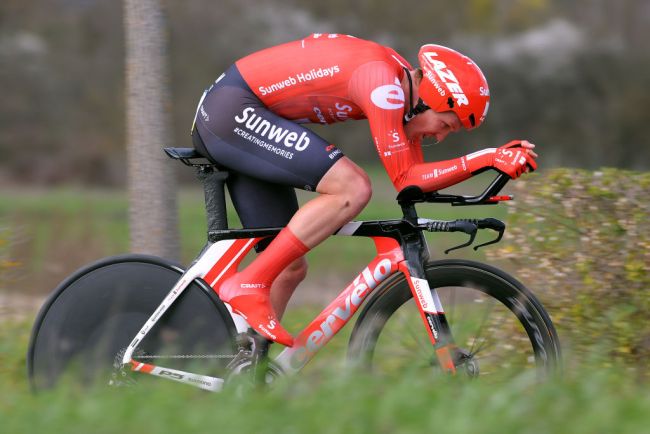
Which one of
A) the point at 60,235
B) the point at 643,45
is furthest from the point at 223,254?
the point at 643,45

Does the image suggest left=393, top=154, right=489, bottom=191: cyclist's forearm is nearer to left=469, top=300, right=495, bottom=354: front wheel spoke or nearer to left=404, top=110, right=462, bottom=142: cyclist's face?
left=404, top=110, right=462, bottom=142: cyclist's face

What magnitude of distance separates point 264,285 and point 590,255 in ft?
5.60

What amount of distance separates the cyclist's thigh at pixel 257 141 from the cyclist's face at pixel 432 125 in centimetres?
35

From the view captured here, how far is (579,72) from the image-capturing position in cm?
2866

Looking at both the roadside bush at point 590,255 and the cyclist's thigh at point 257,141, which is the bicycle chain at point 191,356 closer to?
the cyclist's thigh at point 257,141

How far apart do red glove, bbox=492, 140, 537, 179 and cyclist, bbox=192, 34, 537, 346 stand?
160 millimetres

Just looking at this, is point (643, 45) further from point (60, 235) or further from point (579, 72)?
point (60, 235)

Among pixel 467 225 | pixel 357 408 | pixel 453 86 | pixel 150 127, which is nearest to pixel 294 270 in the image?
pixel 467 225

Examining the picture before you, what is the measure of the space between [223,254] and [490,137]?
25837 millimetres

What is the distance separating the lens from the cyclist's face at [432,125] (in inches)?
180

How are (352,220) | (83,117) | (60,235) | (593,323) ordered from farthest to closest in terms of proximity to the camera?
(83,117) < (60,235) < (593,323) < (352,220)

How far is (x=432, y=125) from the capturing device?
4.62 meters

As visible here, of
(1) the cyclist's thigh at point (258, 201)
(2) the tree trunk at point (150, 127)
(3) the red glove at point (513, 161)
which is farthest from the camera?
(2) the tree trunk at point (150, 127)

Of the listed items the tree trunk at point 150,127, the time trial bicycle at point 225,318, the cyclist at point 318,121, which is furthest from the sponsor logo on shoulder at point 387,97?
the tree trunk at point 150,127
